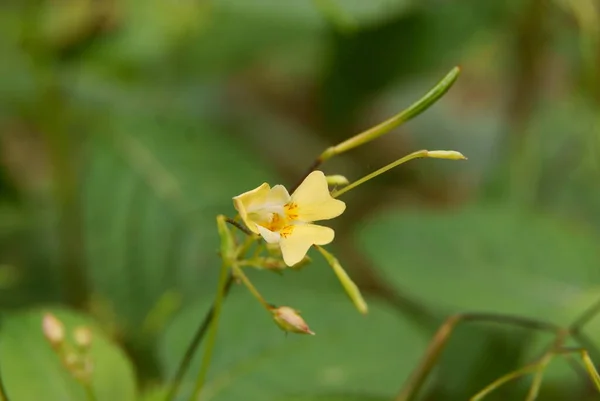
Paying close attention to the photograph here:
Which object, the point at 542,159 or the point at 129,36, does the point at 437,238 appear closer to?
the point at 542,159

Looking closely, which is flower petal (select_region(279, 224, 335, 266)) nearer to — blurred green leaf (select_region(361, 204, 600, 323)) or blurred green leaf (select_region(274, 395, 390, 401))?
blurred green leaf (select_region(274, 395, 390, 401))

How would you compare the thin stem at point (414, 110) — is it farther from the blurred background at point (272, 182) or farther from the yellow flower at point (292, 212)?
the blurred background at point (272, 182)

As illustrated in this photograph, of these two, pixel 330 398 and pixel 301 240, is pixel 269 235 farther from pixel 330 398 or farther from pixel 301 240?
pixel 330 398

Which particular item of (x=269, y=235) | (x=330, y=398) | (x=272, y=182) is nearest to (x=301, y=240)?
(x=269, y=235)

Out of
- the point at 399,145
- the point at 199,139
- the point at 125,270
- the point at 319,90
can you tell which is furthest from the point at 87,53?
the point at 399,145

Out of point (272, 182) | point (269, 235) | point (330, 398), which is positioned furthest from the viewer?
point (272, 182)

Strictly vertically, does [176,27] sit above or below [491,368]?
above
